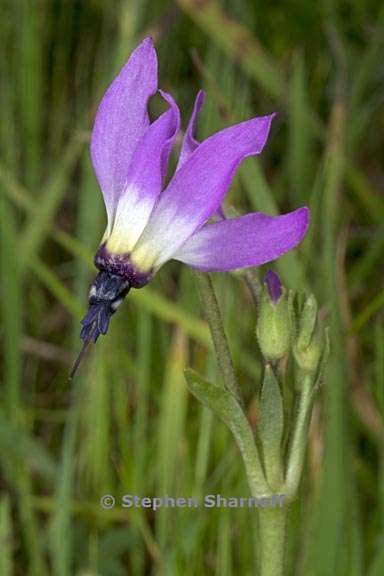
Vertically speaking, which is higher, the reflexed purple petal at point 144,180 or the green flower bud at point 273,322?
the reflexed purple petal at point 144,180

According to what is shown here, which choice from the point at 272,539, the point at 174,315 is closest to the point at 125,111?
the point at 272,539

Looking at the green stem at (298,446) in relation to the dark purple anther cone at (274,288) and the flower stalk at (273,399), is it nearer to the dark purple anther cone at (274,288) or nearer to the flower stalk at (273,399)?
the flower stalk at (273,399)

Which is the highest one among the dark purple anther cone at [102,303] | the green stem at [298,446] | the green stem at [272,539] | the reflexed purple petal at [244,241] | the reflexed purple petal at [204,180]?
the reflexed purple petal at [204,180]

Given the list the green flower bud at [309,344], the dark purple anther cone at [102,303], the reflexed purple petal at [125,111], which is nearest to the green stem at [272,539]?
the green flower bud at [309,344]

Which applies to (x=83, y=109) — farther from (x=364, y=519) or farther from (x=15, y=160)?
(x=364, y=519)

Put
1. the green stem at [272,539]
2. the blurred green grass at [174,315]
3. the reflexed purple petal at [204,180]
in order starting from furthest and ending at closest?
1. the blurred green grass at [174,315]
2. the green stem at [272,539]
3. the reflexed purple petal at [204,180]

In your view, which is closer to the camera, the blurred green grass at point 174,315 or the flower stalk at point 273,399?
the flower stalk at point 273,399

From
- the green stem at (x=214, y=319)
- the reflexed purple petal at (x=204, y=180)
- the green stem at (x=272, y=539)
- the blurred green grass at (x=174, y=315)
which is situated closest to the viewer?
the reflexed purple petal at (x=204, y=180)

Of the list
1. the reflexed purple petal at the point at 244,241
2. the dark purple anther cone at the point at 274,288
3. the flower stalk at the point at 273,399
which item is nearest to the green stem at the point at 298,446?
the flower stalk at the point at 273,399

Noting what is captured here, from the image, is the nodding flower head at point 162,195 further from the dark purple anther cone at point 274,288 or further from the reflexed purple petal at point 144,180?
the dark purple anther cone at point 274,288
